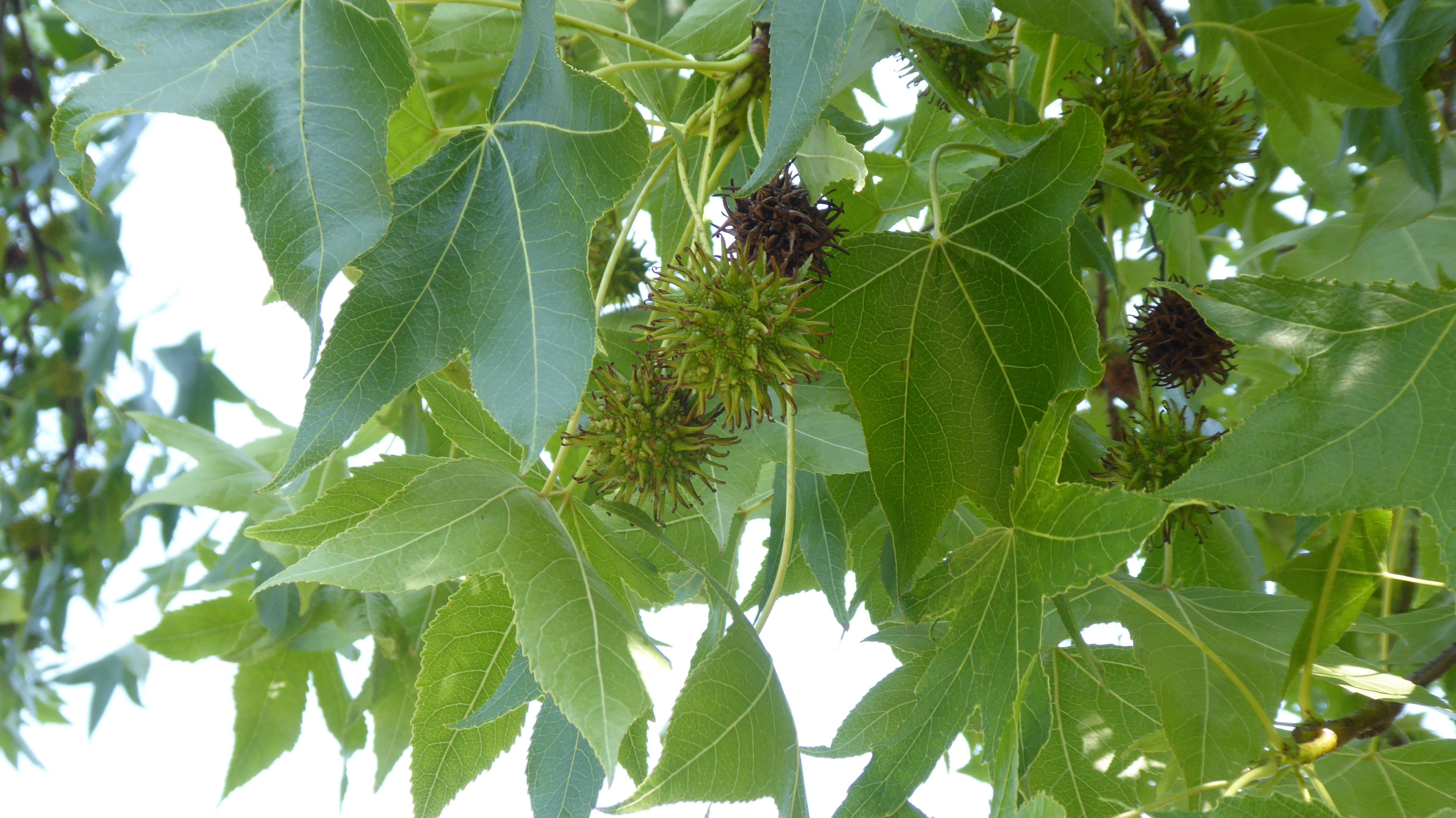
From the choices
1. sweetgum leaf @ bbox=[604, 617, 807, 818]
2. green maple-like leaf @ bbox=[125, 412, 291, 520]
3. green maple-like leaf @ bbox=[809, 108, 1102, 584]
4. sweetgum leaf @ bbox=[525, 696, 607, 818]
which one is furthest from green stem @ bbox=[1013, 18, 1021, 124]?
green maple-like leaf @ bbox=[125, 412, 291, 520]

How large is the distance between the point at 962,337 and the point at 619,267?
0.39m

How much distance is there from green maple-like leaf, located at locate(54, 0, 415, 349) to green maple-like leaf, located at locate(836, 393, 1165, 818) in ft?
1.35

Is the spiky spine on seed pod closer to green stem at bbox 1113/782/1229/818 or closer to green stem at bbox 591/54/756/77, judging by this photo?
green stem at bbox 1113/782/1229/818

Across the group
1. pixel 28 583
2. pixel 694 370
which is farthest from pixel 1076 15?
pixel 28 583

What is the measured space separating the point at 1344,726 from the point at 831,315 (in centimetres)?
48

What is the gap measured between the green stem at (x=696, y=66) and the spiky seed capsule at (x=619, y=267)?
23 centimetres

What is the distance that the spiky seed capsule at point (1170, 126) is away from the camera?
2.56ft

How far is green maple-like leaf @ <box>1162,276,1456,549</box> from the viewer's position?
0.55 m

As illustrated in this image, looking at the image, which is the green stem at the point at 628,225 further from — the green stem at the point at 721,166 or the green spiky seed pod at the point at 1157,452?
the green spiky seed pod at the point at 1157,452

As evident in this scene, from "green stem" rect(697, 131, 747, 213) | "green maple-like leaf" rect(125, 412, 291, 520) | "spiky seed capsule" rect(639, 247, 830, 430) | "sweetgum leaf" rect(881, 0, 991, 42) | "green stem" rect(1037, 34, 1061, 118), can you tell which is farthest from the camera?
"green maple-like leaf" rect(125, 412, 291, 520)

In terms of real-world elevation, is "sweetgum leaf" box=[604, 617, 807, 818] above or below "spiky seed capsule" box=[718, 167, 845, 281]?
below

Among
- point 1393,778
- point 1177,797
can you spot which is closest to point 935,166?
point 1177,797

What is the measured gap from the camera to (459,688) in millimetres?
659

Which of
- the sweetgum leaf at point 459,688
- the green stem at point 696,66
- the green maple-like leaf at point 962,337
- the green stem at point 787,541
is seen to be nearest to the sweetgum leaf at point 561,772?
the sweetgum leaf at point 459,688
